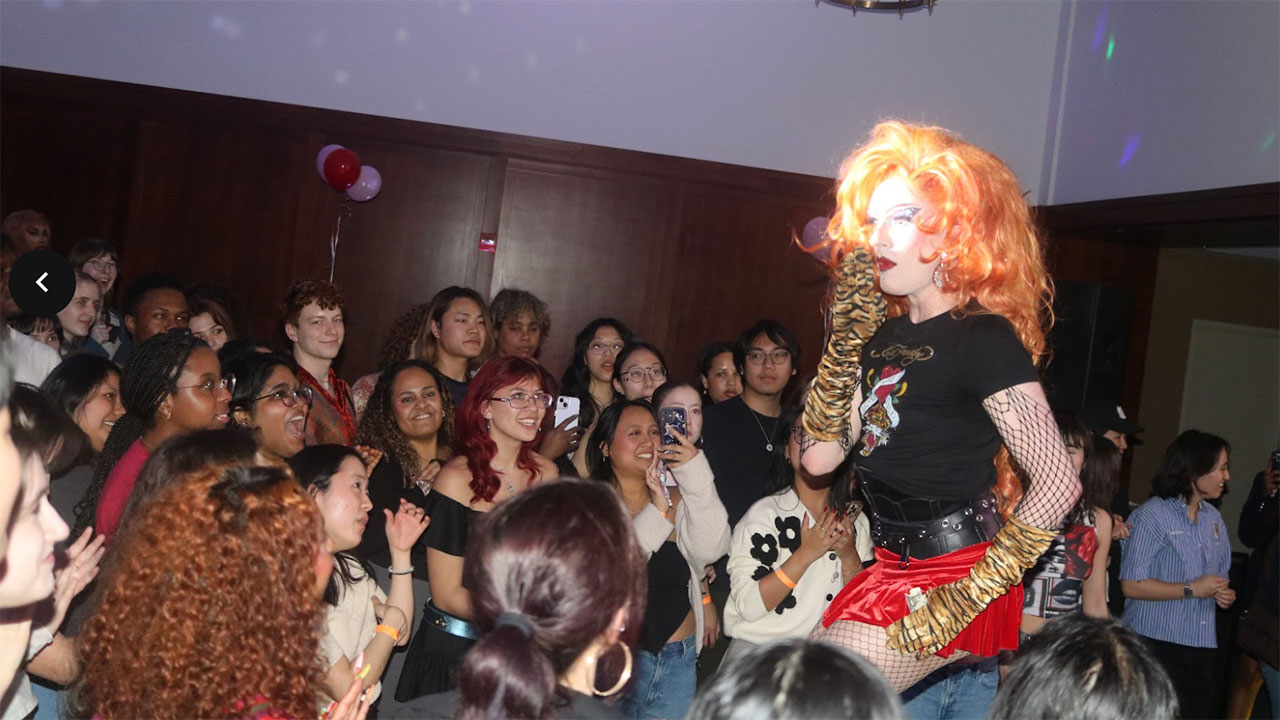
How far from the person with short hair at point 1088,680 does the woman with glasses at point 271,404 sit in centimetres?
254

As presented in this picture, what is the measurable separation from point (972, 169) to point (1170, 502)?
338 centimetres

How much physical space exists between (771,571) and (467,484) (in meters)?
0.97

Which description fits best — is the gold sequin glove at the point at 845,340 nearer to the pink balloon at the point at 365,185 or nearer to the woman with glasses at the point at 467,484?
the woman with glasses at the point at 467,484

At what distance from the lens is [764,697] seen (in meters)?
1.32

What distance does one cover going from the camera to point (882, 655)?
216 cm

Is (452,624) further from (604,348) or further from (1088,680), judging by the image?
(604,348)

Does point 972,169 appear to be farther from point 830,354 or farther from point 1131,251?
point 1131,251

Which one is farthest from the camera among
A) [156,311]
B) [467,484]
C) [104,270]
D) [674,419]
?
[104,270]

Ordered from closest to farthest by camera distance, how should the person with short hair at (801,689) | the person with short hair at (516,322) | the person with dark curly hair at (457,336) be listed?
the person with short hair at (801,689) → the person with dark curly hair at (457,336) → the person with short hair at (516,322)

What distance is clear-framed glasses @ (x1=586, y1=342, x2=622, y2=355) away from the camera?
17.2ft

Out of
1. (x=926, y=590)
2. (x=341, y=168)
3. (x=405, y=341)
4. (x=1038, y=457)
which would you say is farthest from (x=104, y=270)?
(x=1038, y=457)

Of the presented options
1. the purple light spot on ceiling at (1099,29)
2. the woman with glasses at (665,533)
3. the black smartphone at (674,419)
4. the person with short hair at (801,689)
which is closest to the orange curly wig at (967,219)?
the person with short hair at (801,689)

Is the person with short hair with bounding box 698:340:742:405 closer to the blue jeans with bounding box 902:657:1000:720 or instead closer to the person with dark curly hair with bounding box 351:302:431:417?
the person with dark curly hair with bounding box 351:302:431:417

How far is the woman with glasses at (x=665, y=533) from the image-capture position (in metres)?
3.40
